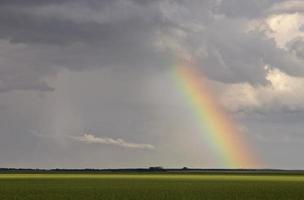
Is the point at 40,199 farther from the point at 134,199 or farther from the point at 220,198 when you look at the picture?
the point at 220,198

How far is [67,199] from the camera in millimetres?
47250

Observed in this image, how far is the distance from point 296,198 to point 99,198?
18.4 meters

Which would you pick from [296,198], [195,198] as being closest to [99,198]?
[195,198]

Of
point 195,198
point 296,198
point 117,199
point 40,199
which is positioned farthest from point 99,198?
point 296,198

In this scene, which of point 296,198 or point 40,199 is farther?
point 296,198

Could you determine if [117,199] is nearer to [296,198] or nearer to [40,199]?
[40,199]

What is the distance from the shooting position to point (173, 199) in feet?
159

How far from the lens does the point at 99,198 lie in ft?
163

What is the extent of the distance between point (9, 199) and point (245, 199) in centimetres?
2105

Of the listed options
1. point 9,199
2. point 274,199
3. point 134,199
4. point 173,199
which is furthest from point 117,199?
point 274,199

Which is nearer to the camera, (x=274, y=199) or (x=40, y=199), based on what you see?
(x=40, y=199)

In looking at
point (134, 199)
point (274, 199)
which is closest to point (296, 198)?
point (274, 199)

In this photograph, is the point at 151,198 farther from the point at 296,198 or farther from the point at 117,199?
the point at 296,198

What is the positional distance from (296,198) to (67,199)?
21277 millimetres
